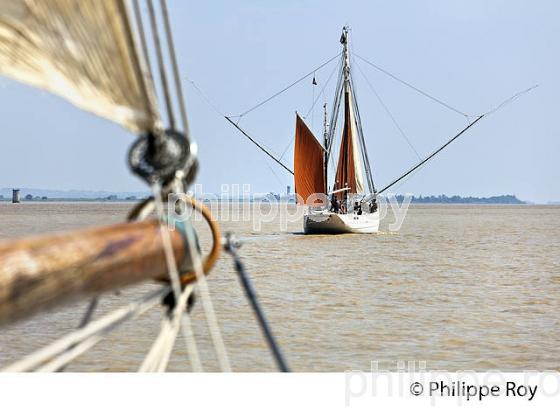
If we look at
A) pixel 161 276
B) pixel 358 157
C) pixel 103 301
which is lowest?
pixel 103 301

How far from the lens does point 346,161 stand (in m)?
45.9

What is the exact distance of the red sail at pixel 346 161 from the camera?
4544 cm

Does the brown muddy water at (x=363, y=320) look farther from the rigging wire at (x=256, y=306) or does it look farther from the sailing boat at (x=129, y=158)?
the sailing boat at (x=129, y=158)

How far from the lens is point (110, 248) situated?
3018 mm

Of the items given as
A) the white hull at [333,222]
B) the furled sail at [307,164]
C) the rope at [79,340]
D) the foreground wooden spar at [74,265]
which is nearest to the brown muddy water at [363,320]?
the rope at [79,340]

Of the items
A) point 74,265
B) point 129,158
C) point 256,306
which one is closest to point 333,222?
point 256,306

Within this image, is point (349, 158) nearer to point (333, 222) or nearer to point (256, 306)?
point (333, 222)

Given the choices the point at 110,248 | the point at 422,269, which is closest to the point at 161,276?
the point at 110,248

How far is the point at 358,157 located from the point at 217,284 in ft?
82.1

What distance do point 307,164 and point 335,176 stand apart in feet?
7.46

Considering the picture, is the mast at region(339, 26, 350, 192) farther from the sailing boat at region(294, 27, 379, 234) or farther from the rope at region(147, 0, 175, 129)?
the rope at region(147, 0, 175, 129)

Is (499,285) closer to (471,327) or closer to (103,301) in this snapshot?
(471,327)

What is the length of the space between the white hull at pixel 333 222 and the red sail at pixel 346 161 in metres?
1.65
